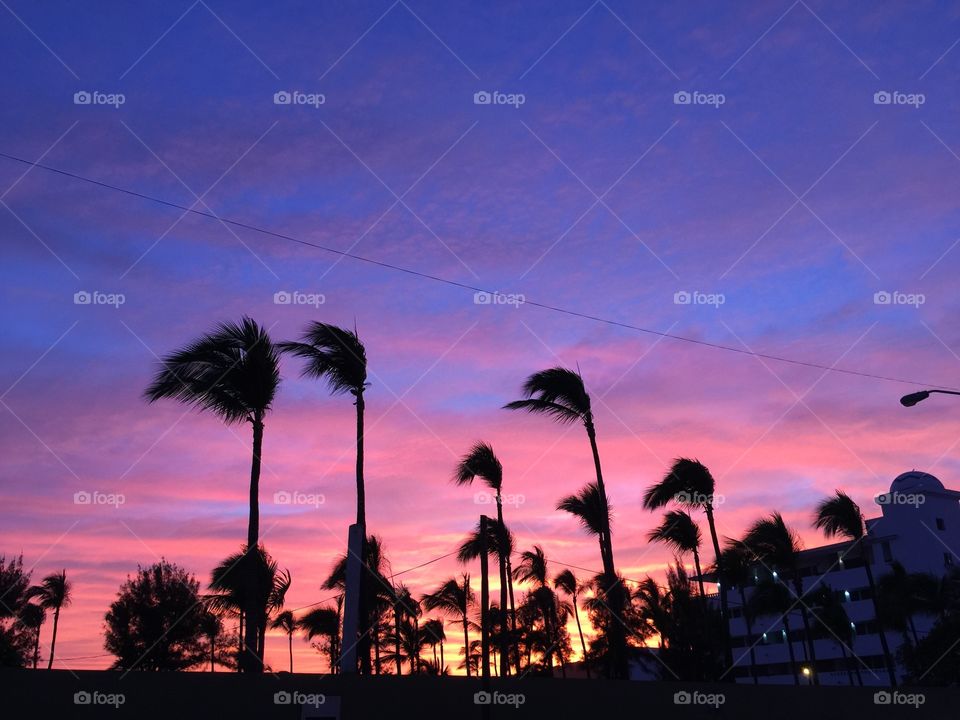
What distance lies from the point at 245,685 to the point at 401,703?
12.2 ft

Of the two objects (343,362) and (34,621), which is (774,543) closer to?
(343,362)

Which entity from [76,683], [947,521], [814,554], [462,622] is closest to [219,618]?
[462,622]

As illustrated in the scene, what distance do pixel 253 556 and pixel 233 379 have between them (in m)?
5.15

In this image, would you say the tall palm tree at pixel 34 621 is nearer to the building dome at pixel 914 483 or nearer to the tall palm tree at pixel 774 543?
the tall palm tree at pixel 774 543

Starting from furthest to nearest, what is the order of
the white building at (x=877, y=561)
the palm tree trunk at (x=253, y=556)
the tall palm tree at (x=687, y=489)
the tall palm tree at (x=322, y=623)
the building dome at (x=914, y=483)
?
the building dome at (x=914, y=483) → the white building at (x=877, y=561) → the tall palm tree at (x=322, y=623) → the tall palm tree at (x=687, y=489) → the palm tree trunk at (x=253, y=556)

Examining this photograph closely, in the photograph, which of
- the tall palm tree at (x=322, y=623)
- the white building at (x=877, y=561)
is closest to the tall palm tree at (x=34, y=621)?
the tall palm tree at (x=322, y=623)

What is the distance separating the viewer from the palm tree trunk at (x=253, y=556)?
20516 mm

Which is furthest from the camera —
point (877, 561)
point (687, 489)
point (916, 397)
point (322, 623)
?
point (877, 561)

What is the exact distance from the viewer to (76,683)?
1427 cm

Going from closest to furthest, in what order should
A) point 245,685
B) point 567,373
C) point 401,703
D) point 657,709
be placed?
1. point 245,685
2. point 401,703
3. point 657,709
4. point 567,373

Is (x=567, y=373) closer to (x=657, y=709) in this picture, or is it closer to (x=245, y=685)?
(x=657, y=709)

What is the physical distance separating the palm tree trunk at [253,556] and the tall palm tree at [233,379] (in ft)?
0.09

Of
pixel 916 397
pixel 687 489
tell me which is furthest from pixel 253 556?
pixel 687 489

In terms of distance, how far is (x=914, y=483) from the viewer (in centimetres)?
7000
